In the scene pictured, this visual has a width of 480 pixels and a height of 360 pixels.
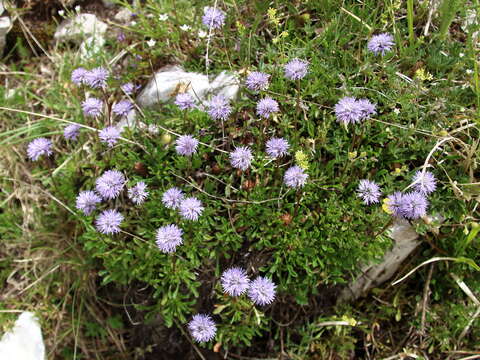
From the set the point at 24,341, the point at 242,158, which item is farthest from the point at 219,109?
the point at 24,341

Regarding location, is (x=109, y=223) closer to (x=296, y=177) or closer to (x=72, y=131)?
(x=72, y=131)

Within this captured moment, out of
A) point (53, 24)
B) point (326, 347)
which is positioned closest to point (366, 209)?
point (326, 347)

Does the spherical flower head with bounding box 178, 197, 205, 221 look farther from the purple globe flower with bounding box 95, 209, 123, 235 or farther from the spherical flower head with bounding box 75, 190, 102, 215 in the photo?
the spherical flower head with bounding box 75, 190, 102, 215

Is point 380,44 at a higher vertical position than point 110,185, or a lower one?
higher

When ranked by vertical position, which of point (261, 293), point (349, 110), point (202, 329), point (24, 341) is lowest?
point (24, 341)

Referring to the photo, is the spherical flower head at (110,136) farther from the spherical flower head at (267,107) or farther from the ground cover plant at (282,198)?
the spherical flower head at (267,107)
